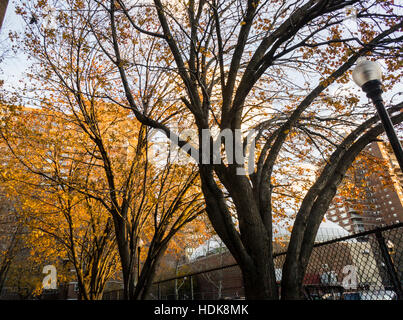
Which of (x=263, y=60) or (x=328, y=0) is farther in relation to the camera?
(x=263, y=60)

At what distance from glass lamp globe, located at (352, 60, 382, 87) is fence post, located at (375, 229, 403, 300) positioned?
2357mm

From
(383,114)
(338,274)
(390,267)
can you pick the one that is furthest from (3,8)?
(338,274)

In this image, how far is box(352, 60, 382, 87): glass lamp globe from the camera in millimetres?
3746

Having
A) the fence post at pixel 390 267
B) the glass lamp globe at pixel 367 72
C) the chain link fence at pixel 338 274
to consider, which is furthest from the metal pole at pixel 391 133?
the fence post at pixel 390 267

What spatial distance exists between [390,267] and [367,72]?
2.96 meters

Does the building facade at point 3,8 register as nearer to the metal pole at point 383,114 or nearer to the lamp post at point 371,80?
the lamp post at point 371,80

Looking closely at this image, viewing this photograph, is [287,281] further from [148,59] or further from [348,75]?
[148,59]

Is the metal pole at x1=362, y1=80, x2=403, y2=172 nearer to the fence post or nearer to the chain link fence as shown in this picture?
the chain link fence

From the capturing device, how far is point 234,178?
4.00 metres

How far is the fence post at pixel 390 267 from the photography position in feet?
10.9

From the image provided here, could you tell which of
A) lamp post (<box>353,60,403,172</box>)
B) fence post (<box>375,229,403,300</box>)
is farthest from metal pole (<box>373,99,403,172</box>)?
fence post (<box>375,229,403,300</box>)

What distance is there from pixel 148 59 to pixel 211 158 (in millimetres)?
4817

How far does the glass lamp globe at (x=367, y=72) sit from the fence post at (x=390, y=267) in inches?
92.8

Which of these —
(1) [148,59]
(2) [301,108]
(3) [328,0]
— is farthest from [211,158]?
(1) [148,59]
